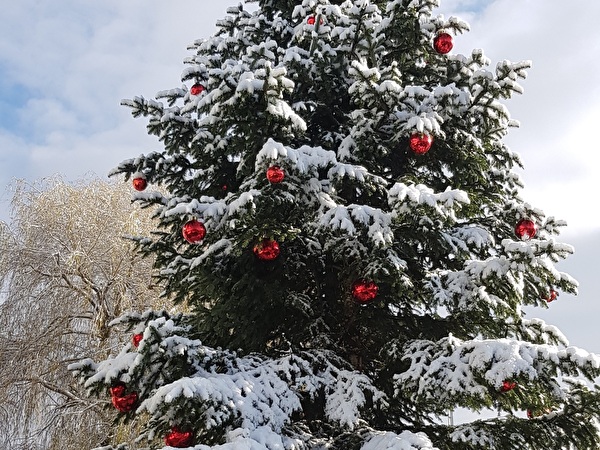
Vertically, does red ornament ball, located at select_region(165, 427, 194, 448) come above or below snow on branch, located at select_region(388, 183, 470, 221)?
below

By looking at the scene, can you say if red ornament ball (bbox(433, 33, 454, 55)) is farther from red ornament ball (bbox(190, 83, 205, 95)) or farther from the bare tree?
the bare tree

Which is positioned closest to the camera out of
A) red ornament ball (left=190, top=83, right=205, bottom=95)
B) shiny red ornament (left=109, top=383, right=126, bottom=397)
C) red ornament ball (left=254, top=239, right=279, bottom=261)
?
shiny red ornament (left=109, top=383, right=126, bottom=397)

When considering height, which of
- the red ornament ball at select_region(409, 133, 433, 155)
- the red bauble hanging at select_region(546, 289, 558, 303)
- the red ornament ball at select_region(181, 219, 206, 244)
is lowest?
the red bauble hanging at select_region(546, 289, 558, 303)

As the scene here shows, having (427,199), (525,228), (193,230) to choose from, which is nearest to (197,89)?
(193,230)

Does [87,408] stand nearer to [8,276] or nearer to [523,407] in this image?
[8,276]

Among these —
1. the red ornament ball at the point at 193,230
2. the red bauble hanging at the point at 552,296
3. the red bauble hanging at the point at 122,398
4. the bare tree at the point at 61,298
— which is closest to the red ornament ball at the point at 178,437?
the red bauble hanging at the point at 122,398

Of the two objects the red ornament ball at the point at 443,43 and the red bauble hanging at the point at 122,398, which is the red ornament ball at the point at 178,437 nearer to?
the red bauble hanging at the point at 122,398

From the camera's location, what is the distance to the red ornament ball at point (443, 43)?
5340 mm

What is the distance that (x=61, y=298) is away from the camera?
1023cm

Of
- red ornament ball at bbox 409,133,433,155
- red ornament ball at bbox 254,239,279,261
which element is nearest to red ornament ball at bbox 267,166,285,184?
red ornament ball at bbox 254,239,279,261

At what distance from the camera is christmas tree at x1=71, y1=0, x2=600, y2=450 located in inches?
148

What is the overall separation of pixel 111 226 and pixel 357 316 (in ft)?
24.3

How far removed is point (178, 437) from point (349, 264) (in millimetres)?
1989

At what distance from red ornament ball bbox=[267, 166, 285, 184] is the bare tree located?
674cm
